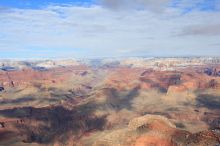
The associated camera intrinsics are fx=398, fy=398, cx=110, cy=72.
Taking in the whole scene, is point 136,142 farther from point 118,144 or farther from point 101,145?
point 101,145

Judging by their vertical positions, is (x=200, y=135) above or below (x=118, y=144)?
above

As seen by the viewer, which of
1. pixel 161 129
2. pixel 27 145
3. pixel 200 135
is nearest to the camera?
pixel 200 135

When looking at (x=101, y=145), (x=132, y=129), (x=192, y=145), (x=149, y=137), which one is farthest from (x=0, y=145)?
(x=192, y=145)

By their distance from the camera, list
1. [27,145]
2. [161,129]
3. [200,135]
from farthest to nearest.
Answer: [27,145] → [161,129] → [200,135]

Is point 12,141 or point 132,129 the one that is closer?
point 132,129

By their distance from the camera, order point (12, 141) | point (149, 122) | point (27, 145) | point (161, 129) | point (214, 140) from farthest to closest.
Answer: point (12, 141), point (27, 145), point (149, 122), point (161, 129), point (214, 140)

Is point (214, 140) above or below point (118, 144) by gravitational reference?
above

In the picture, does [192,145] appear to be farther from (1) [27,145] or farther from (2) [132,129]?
(1) [27,145]

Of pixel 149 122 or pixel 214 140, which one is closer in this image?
pixel 214 140

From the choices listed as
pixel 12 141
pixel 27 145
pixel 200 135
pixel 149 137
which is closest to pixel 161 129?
pixel 149 137
